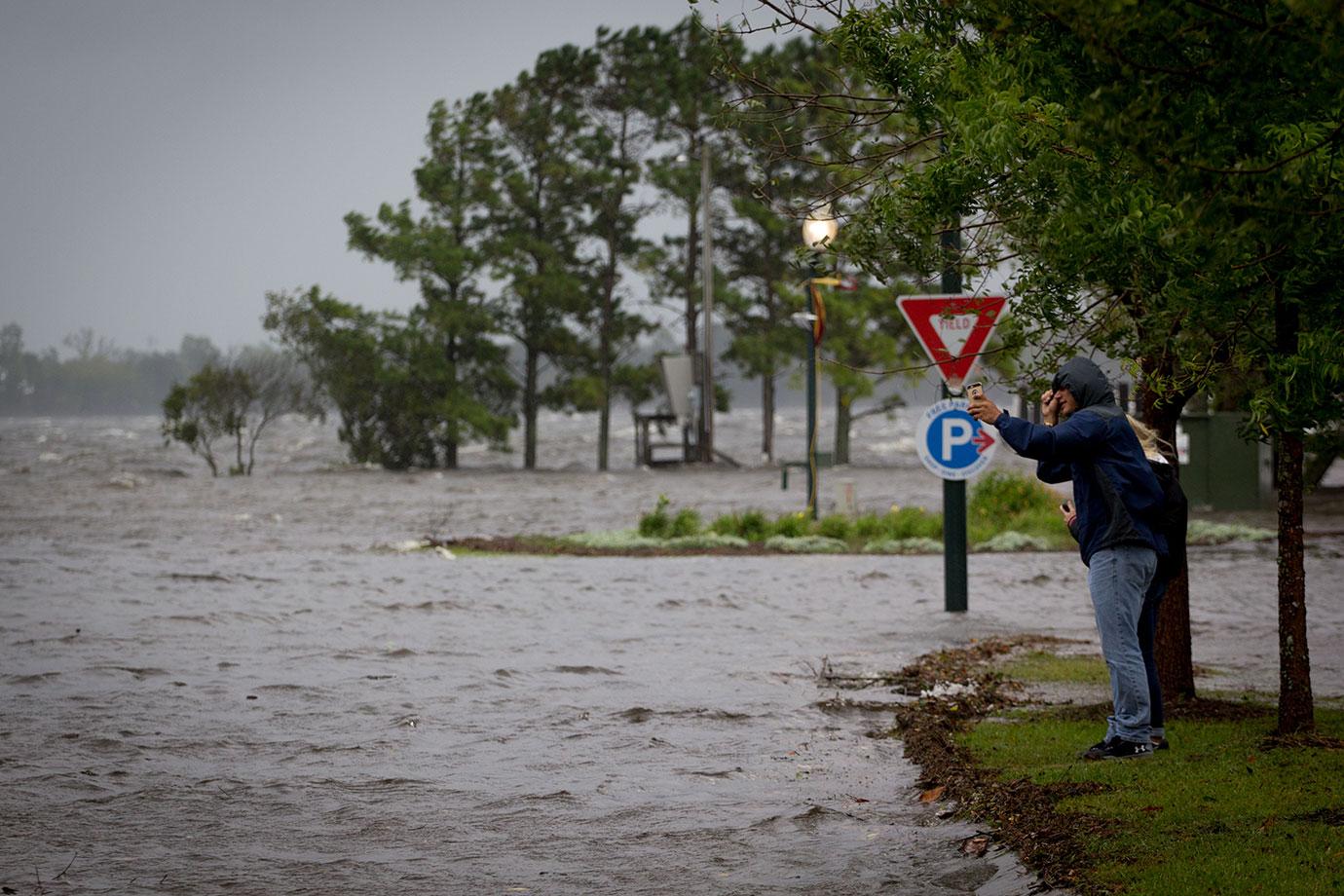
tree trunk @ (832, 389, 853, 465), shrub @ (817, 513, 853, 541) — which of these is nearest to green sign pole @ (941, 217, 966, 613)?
shrub @ (817, 513, 853, 541)

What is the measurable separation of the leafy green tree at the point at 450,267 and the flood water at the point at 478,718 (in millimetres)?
31295

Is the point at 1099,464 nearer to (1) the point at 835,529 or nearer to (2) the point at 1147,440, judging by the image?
(2) the point at 1147,440

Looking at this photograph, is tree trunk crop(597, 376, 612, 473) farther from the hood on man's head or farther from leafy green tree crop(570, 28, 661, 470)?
the hood on man's head

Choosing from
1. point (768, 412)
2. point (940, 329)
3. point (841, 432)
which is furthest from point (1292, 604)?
point (768, 412)

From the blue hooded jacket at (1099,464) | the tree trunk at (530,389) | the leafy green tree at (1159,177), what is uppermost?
the tree trunk at (530,389)

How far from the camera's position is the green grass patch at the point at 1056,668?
34.6ft

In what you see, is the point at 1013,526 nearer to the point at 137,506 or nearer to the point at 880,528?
the point at 880,528

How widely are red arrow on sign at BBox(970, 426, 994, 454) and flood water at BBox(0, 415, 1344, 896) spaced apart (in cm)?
157

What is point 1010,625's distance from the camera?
13.9 meters

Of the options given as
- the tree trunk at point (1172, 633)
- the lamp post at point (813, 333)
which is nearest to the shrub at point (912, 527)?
the lamp post at point (813, 333)

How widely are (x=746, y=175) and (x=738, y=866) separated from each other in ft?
174

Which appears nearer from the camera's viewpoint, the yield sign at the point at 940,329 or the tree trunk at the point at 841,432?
the yield sign at the point at 940,329

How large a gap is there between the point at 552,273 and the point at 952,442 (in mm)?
42150

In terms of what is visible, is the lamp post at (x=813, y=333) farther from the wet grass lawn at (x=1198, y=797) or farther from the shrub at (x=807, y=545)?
the wet grass lawn at (x=1198, y=797)
